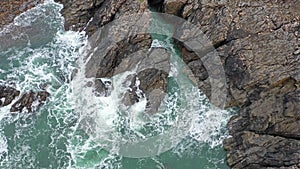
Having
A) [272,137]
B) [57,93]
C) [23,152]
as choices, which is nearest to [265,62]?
[272,137]

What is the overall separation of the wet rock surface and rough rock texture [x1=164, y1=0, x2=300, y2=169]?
1463 cm

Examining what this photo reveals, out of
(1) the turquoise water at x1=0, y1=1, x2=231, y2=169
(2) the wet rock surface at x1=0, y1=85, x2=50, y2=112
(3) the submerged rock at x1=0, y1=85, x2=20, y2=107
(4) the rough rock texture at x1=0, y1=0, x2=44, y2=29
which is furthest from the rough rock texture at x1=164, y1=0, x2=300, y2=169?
(3) the submerged rock at x1=0, y1=85, x2=20, y2=107

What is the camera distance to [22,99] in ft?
135

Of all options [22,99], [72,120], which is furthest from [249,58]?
[22,99]

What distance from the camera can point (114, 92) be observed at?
42.1 meters

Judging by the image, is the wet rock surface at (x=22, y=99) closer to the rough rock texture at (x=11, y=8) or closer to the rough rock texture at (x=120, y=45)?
the rough rock texture at (x=120, y=45)

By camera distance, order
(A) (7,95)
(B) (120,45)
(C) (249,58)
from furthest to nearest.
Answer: (B) (120,45), (A) (7,95), (C) (249,58)

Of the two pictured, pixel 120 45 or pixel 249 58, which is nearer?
pixel 249 58

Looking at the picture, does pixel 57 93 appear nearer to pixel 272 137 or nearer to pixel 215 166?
pixel 215 166

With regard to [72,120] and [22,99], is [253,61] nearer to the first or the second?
[72,120]

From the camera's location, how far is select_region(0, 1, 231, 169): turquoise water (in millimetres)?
37312

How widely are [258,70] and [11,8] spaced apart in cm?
2750

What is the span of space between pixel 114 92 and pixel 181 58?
25.1 ft

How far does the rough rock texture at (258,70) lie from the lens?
36.0m
